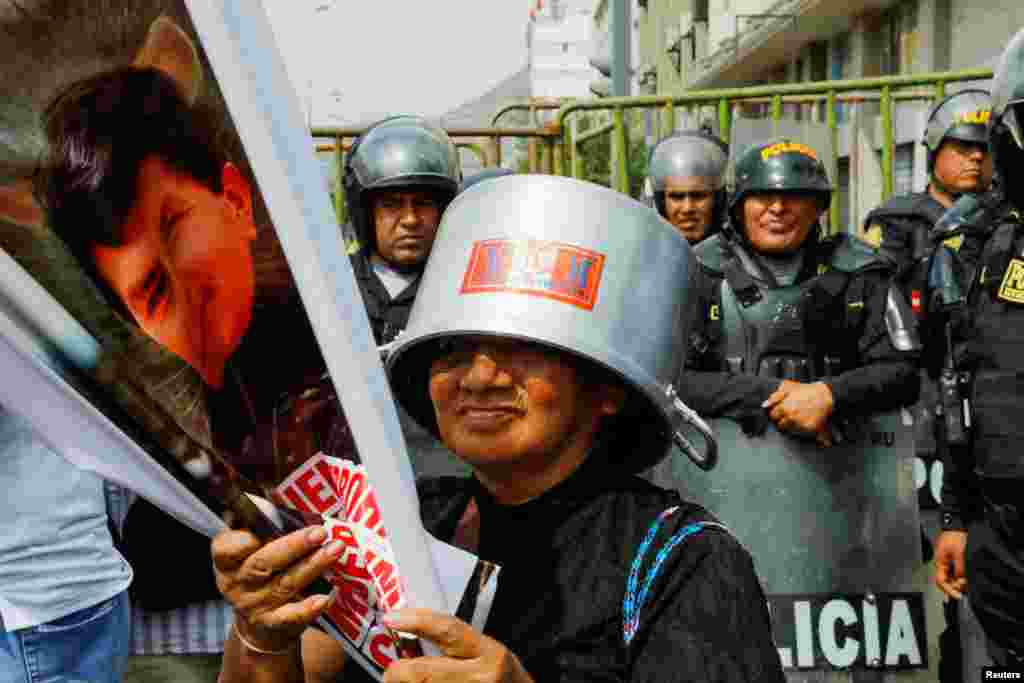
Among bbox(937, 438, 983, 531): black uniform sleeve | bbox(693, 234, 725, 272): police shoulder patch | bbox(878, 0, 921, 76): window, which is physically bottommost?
bbox(937, 438, 983, 531): black uniform sleeve

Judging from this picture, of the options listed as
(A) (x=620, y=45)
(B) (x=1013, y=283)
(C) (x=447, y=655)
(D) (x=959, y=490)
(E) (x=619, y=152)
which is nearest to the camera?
(C) (x=447, y=655)

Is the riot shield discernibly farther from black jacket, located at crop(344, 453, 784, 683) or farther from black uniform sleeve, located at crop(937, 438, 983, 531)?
black jacket, located at crop(344, 453, 784, 683)

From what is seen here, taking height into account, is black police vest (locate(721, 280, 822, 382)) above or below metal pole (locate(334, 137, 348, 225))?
below

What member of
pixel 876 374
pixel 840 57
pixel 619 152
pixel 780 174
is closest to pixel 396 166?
pixel 780 174

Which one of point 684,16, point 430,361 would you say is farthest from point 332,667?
point 684,16

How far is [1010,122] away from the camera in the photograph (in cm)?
304

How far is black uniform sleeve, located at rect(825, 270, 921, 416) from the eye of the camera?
4.12m

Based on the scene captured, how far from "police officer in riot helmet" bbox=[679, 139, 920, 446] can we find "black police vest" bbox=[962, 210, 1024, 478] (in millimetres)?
1090

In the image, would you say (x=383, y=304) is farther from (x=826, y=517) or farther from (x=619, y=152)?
(x=619, y=152)

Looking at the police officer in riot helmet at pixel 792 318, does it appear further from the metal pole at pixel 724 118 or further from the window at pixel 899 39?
the window at pixel 899 39

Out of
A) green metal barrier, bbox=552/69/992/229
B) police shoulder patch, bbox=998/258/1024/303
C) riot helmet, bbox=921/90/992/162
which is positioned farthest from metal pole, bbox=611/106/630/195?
police shoulder patch, bbox=998/258/1024/303

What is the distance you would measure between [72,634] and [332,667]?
1.36 meters

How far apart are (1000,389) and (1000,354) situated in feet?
0.27

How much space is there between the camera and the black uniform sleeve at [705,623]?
137 centimetres
